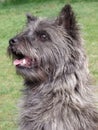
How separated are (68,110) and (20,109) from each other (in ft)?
1.98

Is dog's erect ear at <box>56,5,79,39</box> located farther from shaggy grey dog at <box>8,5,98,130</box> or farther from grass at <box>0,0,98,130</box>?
grass at <box>0,0,98,130</box>

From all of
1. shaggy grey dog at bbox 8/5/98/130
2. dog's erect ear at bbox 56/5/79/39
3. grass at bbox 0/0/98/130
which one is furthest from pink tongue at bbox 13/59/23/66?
grass at bbox 0/0/98/130

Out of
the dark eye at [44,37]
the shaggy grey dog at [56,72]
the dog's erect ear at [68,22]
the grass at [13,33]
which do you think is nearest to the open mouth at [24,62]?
the shaggy grey dog at [56,72]

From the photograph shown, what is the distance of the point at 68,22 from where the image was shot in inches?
224

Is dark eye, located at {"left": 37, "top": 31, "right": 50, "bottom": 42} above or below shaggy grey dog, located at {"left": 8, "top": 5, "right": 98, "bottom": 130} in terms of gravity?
above

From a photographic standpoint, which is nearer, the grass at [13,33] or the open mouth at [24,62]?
the open mouth at [24,62]

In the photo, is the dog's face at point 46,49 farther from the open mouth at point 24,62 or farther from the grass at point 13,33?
the grass at point 13,33

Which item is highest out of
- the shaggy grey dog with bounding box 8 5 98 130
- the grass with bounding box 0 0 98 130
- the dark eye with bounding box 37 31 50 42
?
the dark eye with bounding box 37 31 50 42

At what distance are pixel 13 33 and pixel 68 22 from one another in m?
9.34

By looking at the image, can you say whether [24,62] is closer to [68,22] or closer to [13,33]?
[68,22]

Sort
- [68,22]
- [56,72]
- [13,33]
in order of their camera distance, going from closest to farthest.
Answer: [56,72]
[68,22]
[13,33]

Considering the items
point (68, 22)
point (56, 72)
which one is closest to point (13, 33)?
point (68, 22)

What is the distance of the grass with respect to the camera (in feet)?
26.9

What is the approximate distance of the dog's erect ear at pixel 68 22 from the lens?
5.64 m
